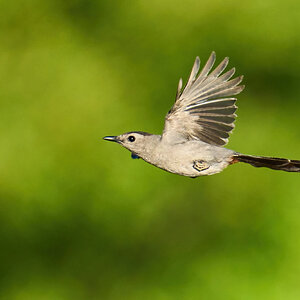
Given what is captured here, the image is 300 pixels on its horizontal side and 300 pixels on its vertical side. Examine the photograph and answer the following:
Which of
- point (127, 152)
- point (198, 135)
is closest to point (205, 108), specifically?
point (198, 135)

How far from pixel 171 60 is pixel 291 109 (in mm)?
1205

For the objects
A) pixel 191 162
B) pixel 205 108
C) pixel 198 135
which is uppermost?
pixel 205 108

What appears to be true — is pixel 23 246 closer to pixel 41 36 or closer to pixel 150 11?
pixel 41 36

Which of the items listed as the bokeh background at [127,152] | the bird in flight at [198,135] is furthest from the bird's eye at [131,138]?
the bokeh background at [127,152]

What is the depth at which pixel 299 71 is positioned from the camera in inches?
238

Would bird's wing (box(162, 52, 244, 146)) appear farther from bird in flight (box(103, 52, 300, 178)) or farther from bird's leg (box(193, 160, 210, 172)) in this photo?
bird's leg (box(193, 160, 210, 172))

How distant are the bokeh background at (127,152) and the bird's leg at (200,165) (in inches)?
94.7

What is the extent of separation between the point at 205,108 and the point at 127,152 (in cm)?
259

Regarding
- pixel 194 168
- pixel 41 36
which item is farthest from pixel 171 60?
pixel 194 168

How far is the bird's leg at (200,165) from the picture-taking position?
95.0 inches

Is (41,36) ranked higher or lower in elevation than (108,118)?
higher

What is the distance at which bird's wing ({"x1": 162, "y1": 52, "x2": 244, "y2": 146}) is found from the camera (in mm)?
2541

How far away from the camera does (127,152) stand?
5223 millimetres

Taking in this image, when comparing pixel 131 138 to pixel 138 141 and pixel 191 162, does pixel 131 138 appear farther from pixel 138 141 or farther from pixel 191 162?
pixel 191 162
